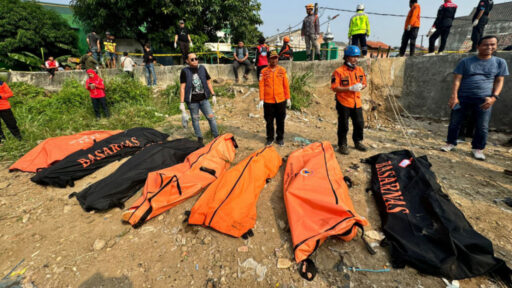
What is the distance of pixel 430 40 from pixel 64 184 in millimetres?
9165

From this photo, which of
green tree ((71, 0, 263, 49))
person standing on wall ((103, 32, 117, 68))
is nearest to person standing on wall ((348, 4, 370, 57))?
green tree ((71, 0, 263, 49))

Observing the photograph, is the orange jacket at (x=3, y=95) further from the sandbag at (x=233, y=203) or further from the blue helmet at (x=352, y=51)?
the blue helmet at (x=352, y=51)

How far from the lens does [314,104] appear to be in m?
7.04

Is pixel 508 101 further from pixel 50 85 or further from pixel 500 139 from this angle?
pixel 50 85

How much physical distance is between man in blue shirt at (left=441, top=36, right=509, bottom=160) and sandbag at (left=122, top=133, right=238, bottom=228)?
416 centimetres

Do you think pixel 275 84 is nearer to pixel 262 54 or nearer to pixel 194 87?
pixel 194 87

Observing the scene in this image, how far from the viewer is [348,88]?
3.40 metres

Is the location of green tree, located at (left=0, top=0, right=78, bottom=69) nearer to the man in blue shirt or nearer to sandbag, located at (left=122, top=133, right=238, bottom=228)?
sandbag, located at (left=122, top=133, right=238, bottom=228)

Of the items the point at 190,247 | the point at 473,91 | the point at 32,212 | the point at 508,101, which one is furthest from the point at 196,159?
the point at 508,101

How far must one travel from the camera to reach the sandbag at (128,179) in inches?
109

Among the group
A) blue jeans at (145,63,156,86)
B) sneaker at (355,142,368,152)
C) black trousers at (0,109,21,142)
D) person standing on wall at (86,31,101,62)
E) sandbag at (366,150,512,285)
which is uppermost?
person standing on wall at (86,31,101,62)

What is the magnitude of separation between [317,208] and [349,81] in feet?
7.70

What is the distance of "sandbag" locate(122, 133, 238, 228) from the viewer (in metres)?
2.48

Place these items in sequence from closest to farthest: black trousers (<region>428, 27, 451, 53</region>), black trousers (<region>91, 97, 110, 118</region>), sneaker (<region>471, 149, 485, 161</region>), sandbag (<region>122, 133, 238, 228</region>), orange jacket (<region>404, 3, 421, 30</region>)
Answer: sandbag (<region>122, 133, 238, 228</region>)
sneaker (<region>471, 149, 485, 161</region>)
orange jacket (<region>404, 3, 421, 30</region>)
black trousers (<region>428, 27, 451, 53</region>)
black trousers (<region>91, 97, 110, 118</region>)
